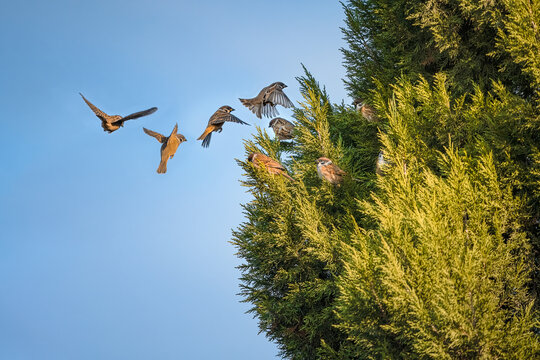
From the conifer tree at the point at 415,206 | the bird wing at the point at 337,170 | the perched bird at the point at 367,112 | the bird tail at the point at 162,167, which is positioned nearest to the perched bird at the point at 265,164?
the conifer tree at the point at 415,206

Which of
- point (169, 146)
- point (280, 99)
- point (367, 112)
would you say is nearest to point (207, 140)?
point (169, 146)

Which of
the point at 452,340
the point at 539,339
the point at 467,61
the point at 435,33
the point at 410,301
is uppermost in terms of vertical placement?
the point at 435,33

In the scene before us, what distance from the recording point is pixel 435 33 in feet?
25.4

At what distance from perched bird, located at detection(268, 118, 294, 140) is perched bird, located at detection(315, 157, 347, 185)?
266 cm

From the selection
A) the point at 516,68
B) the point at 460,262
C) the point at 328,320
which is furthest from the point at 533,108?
the point at 328,320

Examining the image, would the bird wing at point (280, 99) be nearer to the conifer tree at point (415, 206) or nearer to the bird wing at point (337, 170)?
the conifer tree at point (415, 206)

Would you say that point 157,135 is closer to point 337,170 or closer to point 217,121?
point 217,121

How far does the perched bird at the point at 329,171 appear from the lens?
7672mm

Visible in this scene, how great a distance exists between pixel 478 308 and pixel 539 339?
124 centimetres

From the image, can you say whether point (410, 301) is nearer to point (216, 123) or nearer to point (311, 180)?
point (311, 180)

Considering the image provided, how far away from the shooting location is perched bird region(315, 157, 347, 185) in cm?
767

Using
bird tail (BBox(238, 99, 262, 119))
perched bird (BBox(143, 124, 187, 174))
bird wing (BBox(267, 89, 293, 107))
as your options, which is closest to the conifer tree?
bird wing (BBox(267, 89, 293, 107))

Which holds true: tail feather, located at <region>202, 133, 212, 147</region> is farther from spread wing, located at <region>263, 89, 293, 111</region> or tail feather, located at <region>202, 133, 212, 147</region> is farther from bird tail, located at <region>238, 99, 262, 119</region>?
spread wing, located at <region>263, 89, 293, 111</region>

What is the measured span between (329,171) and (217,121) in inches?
82.7
